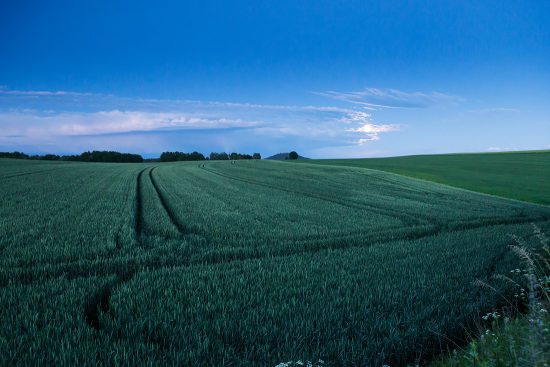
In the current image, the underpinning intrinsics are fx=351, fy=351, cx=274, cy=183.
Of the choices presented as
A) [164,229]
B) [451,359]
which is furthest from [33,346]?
[164,229]

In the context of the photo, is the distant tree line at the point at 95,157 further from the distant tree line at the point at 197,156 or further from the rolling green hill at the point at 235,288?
the rolling green hill at the point at 235,288

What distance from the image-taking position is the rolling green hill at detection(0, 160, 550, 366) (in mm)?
4766

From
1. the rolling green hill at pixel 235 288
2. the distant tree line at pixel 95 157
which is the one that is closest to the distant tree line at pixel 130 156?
the distant tree line at pixel 95 157

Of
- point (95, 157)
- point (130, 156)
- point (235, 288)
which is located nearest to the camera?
point (235, 288)

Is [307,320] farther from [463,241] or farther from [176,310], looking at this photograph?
[463,241]

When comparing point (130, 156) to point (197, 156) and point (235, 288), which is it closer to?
point (197, 156)

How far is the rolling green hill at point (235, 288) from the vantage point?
188 inches

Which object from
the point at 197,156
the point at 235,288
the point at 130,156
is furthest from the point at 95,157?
the point at 235,288

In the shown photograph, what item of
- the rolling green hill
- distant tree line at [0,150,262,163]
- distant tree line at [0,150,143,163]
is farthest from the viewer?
distant tree line at [0,150,262,163]

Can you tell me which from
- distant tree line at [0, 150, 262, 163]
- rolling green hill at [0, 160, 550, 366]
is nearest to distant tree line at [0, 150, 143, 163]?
distant tree line at [0, 150, 262, 163]

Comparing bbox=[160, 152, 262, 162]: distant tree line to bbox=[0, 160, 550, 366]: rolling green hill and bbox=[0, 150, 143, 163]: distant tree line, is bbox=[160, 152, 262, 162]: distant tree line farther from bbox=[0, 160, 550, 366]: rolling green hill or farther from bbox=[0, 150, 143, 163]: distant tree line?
bbox=[0, 160, 550, 366]: rolling green hill

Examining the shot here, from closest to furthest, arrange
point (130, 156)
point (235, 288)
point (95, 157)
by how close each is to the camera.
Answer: point (235, 288), point (95, 157), point (130, 156)

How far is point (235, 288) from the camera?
678cm

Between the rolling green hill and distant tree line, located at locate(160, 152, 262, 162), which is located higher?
distant tree line, located at locate(160, 152, 262, 162)
